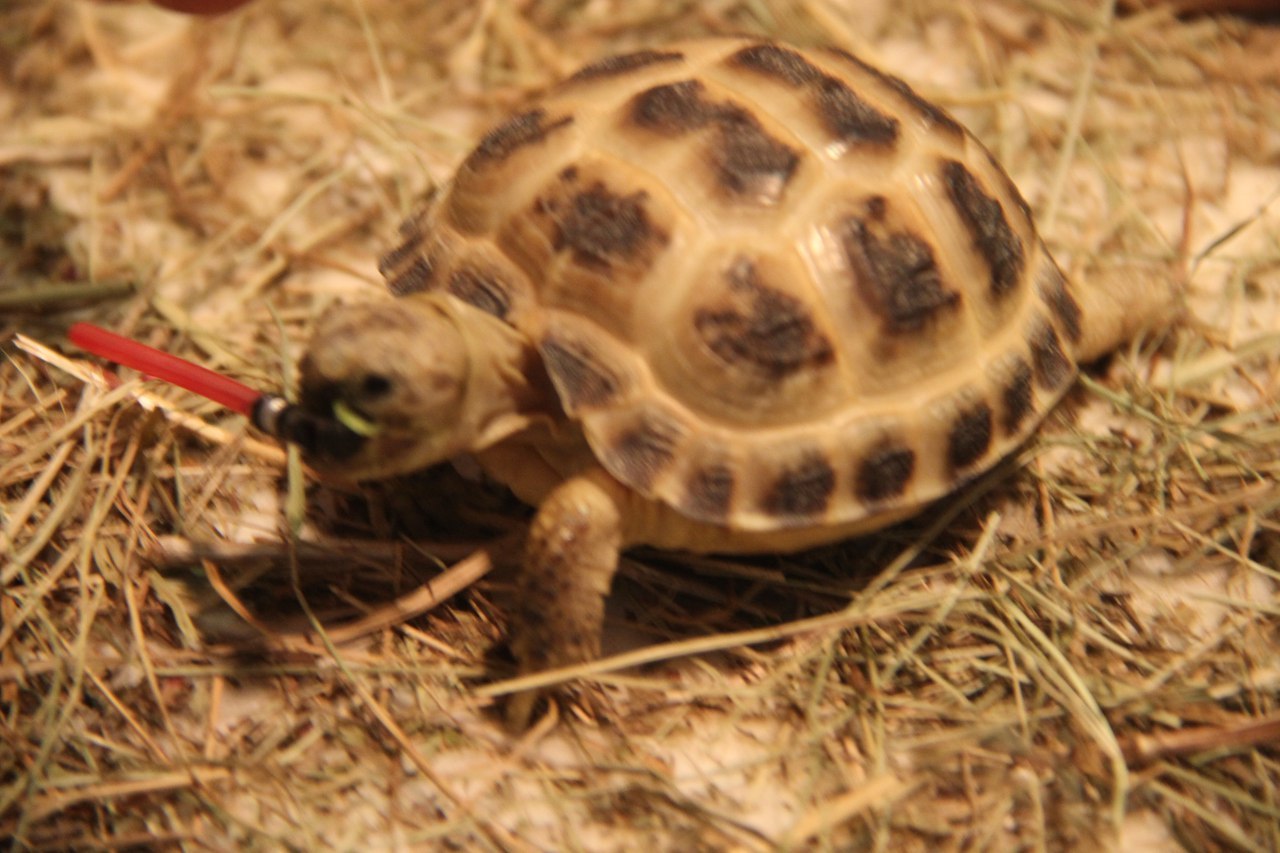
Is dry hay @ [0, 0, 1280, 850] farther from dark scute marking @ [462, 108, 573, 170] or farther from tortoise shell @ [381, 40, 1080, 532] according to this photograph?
dark scute marking @ [462, 108, 573, 170]

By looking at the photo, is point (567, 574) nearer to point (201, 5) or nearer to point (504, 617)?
point (504, 617)

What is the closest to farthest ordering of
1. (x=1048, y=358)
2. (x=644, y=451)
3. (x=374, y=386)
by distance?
(x=374, y=386)
(x=644, y=451)
(x=1048, y=358)

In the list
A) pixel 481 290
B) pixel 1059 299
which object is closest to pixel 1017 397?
pixel 1059 299

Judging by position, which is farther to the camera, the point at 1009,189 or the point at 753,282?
the point at 1009,189

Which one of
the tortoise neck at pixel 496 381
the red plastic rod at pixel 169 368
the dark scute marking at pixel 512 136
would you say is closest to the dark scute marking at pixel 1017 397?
the tortoise neck at pixel 496 381

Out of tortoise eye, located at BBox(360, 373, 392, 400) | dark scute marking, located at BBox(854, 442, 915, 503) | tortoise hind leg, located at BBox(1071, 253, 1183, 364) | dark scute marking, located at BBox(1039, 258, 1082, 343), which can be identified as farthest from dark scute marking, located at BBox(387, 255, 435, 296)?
tortoise hind leg, located at BBox(1071, 253, 1183, 364)

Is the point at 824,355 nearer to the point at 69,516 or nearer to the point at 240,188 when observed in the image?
the point at 69,516
